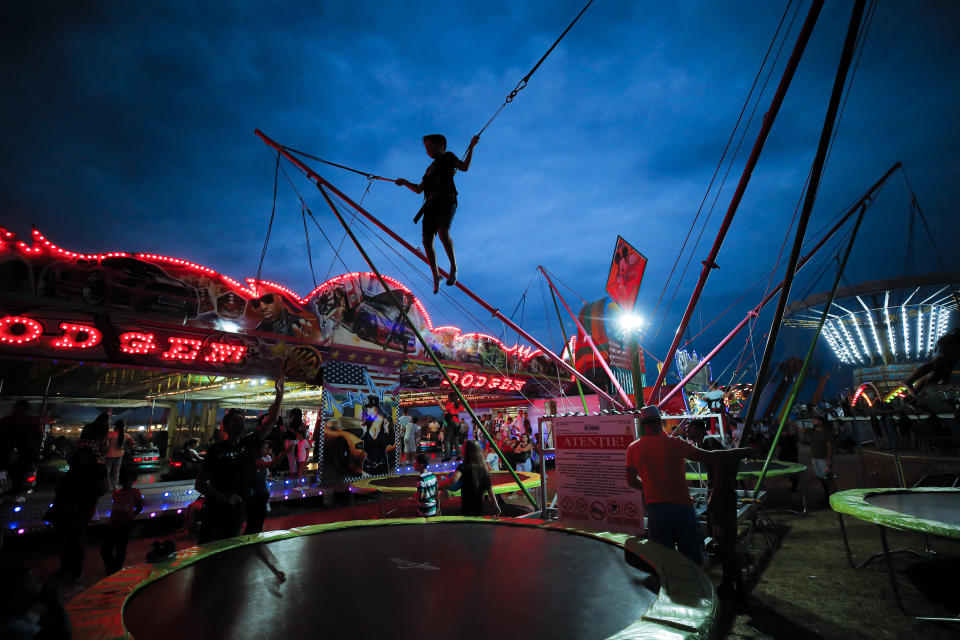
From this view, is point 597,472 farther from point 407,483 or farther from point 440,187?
point 407,483

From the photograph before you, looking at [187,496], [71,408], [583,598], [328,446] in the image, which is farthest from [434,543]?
[71,408]

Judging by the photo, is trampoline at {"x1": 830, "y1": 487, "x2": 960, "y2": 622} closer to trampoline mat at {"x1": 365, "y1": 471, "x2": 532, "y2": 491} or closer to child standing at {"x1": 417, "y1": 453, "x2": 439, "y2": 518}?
child standing at {"x1": 417, "y1": 453, "x2": 439, "y2": 518}

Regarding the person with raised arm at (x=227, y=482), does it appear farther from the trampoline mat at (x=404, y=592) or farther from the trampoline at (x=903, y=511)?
the trampoline at (x=903, y=511)

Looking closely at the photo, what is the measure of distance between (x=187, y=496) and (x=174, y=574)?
7740 mm

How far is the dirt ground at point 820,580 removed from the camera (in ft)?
12.1

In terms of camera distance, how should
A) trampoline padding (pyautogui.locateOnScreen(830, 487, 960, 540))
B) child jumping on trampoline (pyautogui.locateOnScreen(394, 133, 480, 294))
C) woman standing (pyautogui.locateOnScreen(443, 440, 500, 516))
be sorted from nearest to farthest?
trampoline padding (pyautogui.locateOnScreen(830, 487, 960, 540))
child jumping on trampoline (pyautogui.locateOnScreen(394, 133, 480, 294))
woman standing (pyautogui.locateOnScreen(443, 440, 500, 516))

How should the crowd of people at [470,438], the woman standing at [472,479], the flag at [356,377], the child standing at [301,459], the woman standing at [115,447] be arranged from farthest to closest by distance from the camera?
the crowd of people at [470,438] → the flag at [356,377] → the child standing at [301,459] → the woman standing at [115,447] → the woman standing at [472,479]

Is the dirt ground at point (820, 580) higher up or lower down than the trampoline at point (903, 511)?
lower down

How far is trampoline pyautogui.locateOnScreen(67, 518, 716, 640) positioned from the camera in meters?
2.09

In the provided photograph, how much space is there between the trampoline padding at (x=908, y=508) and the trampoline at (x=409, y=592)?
2.28 metres

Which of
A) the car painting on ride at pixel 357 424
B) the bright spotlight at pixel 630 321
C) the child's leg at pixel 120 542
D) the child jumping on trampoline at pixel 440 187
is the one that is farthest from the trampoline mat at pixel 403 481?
the child jumping on trampoline at pixel 440 187

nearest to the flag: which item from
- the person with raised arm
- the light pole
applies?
the person with raised arm

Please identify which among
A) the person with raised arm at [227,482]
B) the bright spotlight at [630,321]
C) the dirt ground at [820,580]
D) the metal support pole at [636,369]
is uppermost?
the bright spotlight at [630,321]

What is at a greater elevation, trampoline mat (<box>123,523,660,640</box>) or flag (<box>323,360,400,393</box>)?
flag (<box>323,360,400,393</box>)
